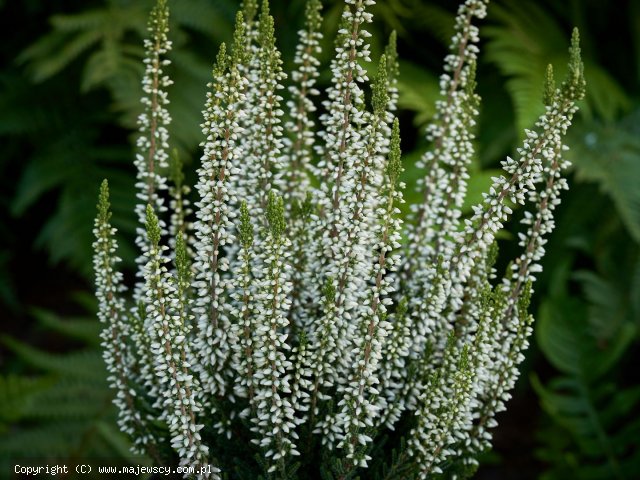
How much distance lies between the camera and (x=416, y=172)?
287 cm

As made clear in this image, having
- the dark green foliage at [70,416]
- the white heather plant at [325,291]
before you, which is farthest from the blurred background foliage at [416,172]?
the white heather plant at [325,291]

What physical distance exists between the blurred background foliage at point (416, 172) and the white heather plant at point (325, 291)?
0.89m

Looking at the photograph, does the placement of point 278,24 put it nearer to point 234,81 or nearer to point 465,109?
point 465,109

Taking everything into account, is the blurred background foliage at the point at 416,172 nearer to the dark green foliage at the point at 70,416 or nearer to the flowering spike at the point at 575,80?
the dark green foliage at the point at 70,416

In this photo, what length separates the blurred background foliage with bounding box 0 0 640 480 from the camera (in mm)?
2760

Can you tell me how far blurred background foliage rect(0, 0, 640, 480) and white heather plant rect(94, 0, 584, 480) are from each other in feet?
2.92

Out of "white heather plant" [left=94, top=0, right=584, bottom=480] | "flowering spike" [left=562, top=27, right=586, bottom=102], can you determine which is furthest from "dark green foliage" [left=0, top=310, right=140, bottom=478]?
"flowering spike" [left=562, top=27, right=586, bottom=102]

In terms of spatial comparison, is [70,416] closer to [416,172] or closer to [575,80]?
[416,172]

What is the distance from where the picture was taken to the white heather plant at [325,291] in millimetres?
1288

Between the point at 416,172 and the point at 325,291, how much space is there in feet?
5.48

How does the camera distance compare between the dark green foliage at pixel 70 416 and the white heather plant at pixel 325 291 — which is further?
the dark green foliage at pixel 70 416

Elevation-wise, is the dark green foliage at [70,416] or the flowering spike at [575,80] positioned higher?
the flowering spike at [575,80]

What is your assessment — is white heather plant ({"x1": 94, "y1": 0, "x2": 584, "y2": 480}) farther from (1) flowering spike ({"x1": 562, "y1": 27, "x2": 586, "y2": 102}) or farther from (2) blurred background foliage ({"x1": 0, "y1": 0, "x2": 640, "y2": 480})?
(2) blurred background foliage ({"x1": 0, "y1": 0, "x2": 640, "y2": 480})

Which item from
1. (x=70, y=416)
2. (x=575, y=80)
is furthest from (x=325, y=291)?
(x=70, y=416)
